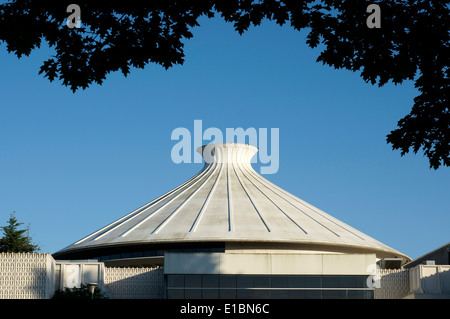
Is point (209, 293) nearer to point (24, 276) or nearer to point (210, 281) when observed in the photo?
point (210, 281)

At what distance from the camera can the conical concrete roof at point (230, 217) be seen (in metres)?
41.9

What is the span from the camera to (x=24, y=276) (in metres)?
35.1

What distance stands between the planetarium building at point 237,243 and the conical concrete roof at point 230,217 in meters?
0.06

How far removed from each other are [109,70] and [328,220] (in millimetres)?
39496

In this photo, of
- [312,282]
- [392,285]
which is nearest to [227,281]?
[312,282]

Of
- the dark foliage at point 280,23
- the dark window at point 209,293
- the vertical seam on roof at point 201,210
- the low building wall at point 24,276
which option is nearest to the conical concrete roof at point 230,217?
→ the vertical seam on roof at point 201,210

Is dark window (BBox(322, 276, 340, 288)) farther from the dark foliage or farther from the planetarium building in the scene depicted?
the dark foliage

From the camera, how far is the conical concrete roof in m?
41.9

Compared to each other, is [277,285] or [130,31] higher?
[130,31]

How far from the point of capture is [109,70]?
10.6 meters

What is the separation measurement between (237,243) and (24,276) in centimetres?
1247

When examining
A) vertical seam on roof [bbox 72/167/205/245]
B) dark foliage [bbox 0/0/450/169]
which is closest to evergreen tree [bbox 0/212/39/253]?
vertical seam on roof [bbox 72/167/205/245]

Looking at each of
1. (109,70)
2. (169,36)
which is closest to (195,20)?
(169,36)

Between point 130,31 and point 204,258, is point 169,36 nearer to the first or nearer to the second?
point 130,31
